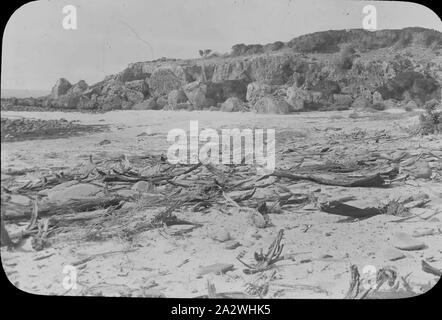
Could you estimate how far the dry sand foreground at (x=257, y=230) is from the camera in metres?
2.40

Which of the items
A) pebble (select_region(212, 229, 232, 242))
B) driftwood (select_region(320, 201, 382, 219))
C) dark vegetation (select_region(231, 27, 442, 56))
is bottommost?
pebble (select_region(212, 229, 232, 242))

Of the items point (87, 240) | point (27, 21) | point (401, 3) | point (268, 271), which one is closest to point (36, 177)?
point (87, 240)

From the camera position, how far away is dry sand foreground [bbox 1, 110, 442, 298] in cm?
240

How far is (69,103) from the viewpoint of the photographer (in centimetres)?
249

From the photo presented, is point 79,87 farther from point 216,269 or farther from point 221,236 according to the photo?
point 216,269

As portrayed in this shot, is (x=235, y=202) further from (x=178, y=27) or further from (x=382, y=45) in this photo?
(x=382, y=45)

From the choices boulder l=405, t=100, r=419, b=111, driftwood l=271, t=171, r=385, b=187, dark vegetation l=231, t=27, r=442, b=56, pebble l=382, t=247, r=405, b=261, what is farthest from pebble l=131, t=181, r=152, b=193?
boulder l=405, t=100, r=419, b=111

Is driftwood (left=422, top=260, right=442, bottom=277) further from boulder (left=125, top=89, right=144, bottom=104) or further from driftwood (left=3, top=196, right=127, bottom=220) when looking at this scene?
boulder (left=125, top=89, right=144, bottom=104)

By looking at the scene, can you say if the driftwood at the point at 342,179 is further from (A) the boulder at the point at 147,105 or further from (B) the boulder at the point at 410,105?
(A) the boulder at the point at 147,105

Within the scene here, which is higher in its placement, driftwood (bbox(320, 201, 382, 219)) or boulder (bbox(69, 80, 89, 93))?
boulder (bbox(69, 80, 89, 93))

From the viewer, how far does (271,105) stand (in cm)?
256

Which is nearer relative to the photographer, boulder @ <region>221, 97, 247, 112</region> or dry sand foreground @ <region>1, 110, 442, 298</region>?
dry sand foreground @ <region>1, 110, 442, 298</region>

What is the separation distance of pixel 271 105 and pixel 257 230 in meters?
0.63

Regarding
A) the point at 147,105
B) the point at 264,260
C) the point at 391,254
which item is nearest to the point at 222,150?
the point at 147,105
